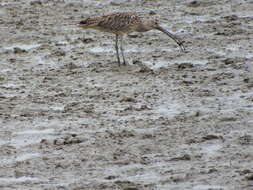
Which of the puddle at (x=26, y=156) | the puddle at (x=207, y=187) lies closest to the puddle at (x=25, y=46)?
the puddle at (x=26, y=156)

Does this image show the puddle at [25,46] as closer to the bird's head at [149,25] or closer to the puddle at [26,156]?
the bird's head at [149,25]

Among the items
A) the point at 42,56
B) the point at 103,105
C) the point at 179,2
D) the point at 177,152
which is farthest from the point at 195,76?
the point at 179,2

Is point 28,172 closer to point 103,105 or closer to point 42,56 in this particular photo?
point 103,105

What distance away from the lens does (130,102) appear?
906cm

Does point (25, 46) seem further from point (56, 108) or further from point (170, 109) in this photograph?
point (170, 109)

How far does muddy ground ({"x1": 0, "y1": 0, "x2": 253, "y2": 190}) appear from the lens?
6664mm

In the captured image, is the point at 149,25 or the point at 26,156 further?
the point at 149,25

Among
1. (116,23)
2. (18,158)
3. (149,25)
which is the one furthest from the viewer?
(149,25)

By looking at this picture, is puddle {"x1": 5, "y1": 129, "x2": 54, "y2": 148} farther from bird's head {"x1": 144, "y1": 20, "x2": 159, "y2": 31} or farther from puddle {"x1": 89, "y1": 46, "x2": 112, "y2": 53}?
puddle {"x1": 89, "y1": 46, "x2": 112, "y2": 53}

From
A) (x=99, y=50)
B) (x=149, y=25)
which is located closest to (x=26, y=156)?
(x=149, y=25)

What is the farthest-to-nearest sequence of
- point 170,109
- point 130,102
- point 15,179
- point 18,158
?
point 130,102, point 170,109, point 18,158, point 15,179

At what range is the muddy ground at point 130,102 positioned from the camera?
6664mm

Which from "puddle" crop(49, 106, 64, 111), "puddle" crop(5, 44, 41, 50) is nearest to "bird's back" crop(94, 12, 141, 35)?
"puddle" crop(5, 44, 41, 50)

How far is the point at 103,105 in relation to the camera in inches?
352
